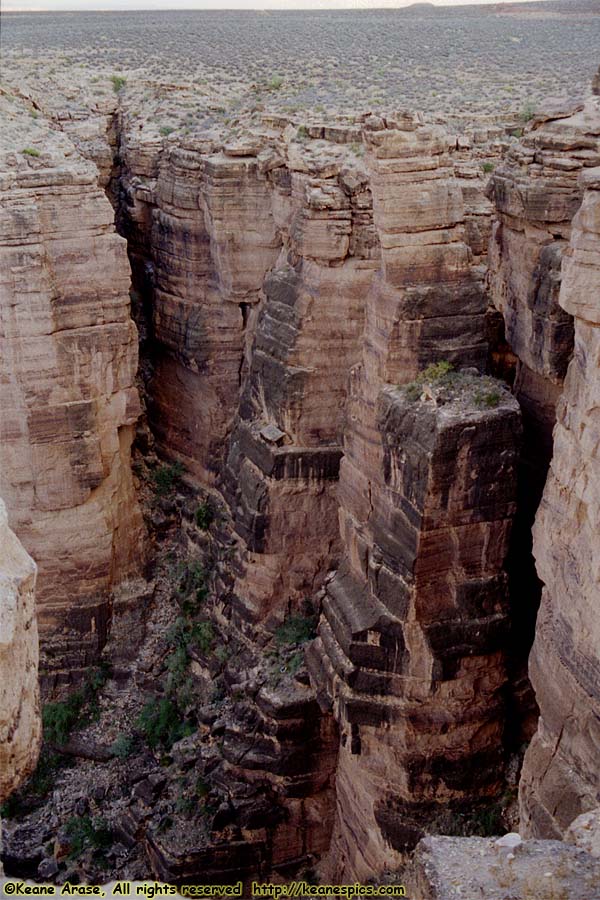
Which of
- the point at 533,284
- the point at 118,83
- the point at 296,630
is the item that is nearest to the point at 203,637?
the point at 296,630

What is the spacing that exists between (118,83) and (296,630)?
2132cm

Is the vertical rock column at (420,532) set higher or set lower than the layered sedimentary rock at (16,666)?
lower

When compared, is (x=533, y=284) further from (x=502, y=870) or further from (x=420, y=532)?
(x=502, y=870)

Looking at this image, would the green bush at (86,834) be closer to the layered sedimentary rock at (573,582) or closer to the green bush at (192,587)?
the green bush at (192,587)

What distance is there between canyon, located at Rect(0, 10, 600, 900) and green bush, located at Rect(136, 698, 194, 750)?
0.08m

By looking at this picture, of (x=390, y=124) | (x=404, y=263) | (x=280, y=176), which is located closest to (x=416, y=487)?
(x=404, y=263)

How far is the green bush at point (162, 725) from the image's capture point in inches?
1049

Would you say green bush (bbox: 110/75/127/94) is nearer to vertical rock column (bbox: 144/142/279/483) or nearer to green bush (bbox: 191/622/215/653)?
vertical rock column (bbox: 144/142/279/483)


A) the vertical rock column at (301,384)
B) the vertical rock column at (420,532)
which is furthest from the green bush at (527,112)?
the vertical rock column at (420,532)

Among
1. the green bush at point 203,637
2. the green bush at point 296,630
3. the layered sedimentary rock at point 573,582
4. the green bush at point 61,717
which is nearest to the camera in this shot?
the layered sedimentary rock at point 573,582

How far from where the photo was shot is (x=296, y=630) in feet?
83.7

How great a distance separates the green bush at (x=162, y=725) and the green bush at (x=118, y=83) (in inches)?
811

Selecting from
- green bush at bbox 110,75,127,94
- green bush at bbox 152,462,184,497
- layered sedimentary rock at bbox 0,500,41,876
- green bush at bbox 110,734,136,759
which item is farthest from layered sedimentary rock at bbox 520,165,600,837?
green bush at bbox 110,75,127,94

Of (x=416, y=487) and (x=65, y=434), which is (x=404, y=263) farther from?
(x=65, y=434)
